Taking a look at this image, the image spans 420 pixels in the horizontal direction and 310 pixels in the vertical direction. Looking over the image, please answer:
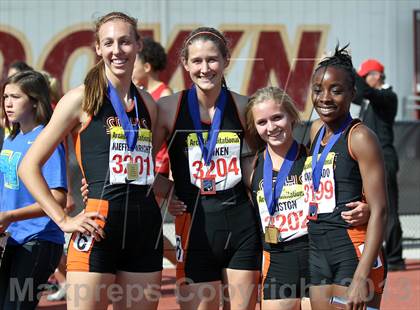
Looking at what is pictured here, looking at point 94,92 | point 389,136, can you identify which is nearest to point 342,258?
point 94,92

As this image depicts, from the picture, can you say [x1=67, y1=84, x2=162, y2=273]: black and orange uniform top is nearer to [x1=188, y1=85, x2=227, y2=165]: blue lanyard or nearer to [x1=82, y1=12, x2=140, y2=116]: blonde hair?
[x1=82, y1=12, x2=140, y2=116]: blonde hair

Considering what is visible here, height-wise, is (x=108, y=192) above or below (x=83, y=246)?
above

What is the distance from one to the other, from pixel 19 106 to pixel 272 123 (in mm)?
1556

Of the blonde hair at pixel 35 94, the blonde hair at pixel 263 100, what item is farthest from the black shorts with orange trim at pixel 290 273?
the blonde hair at pixel 35 94

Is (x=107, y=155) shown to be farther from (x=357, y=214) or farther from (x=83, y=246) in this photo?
(x=357, y=214)

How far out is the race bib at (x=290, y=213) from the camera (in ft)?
17.0

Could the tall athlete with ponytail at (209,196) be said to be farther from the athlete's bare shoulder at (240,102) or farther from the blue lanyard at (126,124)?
the blue lanyard at (126,124)

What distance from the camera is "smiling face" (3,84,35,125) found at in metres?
5.66

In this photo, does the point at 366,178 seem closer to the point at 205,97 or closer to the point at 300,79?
the point at 205,97

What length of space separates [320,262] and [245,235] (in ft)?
1.55

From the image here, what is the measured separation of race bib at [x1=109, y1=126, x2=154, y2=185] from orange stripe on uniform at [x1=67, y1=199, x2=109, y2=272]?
14cm

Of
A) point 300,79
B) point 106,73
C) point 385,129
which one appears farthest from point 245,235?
point 300,79

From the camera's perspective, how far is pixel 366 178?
475 centimetres

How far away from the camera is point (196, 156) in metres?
5.16
